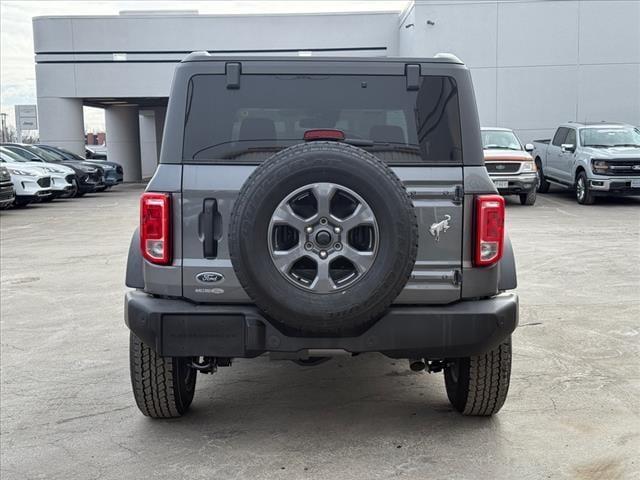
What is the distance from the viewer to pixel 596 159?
1602cm

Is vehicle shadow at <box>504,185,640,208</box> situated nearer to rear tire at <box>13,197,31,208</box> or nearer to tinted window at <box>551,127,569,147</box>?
tinted window at <box>551,127,569,147</box>

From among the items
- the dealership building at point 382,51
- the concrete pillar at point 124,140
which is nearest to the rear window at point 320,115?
the dealership building at point 382,51

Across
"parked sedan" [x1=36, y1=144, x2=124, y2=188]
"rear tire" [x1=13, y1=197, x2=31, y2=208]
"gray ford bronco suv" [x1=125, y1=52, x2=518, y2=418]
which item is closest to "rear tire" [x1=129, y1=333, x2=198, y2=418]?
"gray ford bronco suv" [x1=125, y1=52, x2=518, y2=418]

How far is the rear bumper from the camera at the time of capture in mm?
3494

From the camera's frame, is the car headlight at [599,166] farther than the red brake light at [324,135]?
Yes

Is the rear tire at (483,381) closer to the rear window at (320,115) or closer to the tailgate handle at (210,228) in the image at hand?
the rear window at (320,115)

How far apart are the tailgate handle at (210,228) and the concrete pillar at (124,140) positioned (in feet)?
106

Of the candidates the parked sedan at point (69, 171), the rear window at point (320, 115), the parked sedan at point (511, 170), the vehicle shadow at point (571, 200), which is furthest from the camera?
the parked sedan at point (69, 171)

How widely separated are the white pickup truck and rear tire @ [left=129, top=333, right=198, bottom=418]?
14.0 metres

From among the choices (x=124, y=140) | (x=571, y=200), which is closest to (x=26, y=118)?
(x=124, y=140)

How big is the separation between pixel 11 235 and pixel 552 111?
17.5 m

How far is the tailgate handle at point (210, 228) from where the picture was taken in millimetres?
3553

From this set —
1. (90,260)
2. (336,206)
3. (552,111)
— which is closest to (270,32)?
(552,111)

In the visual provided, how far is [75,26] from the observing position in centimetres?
3005
